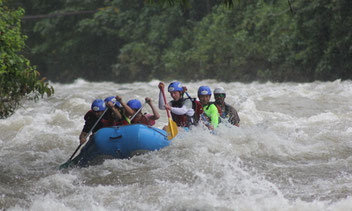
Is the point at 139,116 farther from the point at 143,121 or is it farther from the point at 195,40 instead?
the point at 195,40

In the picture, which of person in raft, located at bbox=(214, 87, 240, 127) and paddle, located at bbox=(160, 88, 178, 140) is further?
person in raft, located at bbox=(214, 87, 240, 127)

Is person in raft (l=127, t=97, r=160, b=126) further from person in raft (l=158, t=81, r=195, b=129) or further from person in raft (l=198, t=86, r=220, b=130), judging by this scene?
person in raft (l=198, t=86, r=220, b=130)

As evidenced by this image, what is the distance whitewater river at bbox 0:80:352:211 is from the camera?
5516 millimetres

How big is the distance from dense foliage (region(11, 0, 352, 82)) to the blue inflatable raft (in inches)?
242

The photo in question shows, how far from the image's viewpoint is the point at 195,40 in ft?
80.7

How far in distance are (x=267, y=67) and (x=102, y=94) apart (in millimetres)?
6532

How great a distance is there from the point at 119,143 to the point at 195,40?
17.6 meters

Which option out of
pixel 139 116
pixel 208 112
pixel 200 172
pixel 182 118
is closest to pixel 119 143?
pixel 139 116

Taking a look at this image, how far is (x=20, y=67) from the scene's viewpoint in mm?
6477

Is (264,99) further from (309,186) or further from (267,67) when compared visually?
(309,186)

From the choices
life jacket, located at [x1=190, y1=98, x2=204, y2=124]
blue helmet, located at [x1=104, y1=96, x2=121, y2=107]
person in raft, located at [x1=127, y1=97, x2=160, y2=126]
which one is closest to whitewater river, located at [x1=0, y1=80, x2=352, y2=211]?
life jacket, located at [x1=190, y1=98, x2=204, y2=124]

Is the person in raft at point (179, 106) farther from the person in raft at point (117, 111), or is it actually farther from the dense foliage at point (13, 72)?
the dense foliage at point (13, 72)

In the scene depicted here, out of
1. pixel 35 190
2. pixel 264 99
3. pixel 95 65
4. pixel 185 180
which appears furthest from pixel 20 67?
pixel 95 65

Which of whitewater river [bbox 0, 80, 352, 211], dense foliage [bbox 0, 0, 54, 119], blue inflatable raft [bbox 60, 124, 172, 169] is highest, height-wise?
dense foliage [bbox 0, 0, 54, 119]
